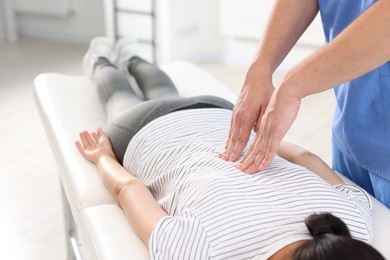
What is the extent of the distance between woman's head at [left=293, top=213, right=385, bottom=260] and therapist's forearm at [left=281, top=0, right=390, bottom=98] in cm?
30

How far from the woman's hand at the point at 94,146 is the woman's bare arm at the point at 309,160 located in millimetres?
537

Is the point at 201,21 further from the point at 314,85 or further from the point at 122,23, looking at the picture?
the point at 314,85

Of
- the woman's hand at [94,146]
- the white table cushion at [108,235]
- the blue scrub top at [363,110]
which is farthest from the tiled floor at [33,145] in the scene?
the blue scrub top at [363,110]

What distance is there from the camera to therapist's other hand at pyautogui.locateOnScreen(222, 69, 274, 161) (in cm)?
139

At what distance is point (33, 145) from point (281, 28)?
197 centimetres

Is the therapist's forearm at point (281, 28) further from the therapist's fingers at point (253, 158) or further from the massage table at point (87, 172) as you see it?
the massage table at point (87, 172)

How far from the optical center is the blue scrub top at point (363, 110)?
4.09 ft

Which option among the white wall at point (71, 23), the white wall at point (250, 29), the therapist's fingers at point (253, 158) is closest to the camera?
the therapist's fingers at point (253, 158)

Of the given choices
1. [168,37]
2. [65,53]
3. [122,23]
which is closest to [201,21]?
[168,37]

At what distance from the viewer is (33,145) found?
3.01 m

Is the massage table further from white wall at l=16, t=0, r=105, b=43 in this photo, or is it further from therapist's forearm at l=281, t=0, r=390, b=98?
white wall at l=16, t=0, r=105, b=43

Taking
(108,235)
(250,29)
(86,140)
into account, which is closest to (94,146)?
(86,140)

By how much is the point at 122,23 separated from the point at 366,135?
346 centimetres

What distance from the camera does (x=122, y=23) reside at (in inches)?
176
